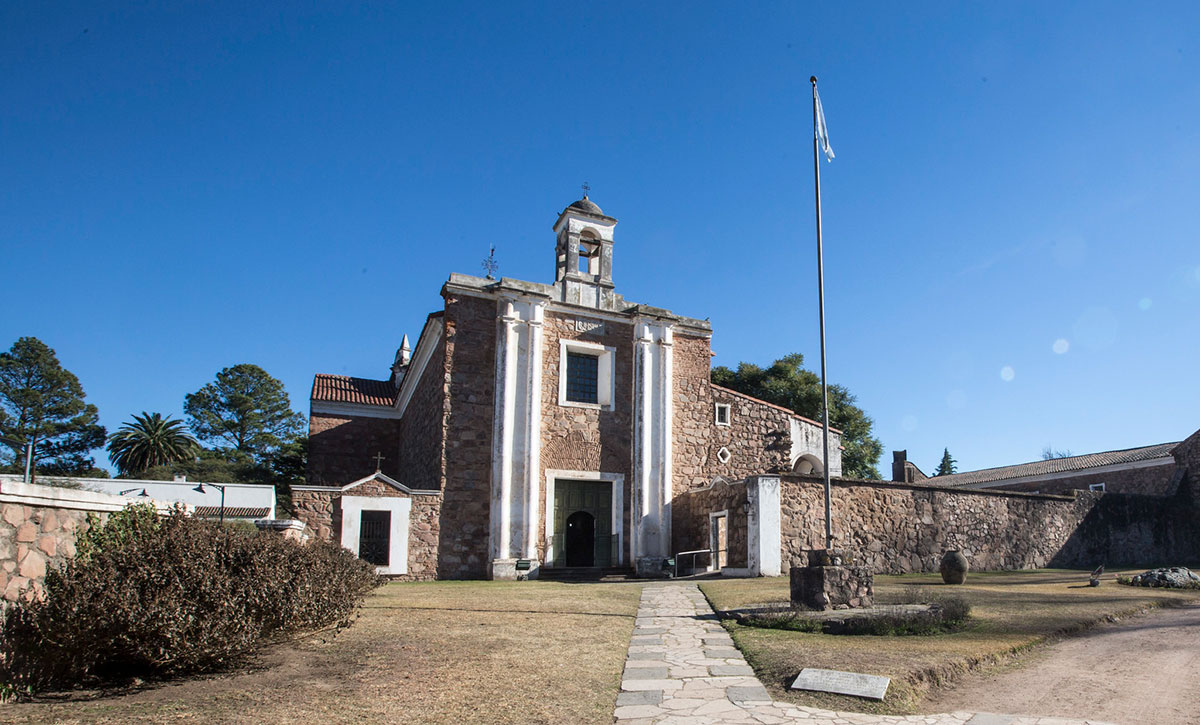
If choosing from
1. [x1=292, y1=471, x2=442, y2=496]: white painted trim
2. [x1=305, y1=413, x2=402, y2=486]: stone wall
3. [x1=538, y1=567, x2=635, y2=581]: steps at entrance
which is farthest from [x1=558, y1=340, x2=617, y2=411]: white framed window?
[x1=305, y1=413, x2=402, y2=486]: stone wall

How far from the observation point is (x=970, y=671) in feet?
21.1

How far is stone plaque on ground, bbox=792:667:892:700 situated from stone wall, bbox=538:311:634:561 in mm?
13654

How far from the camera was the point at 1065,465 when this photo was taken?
35188 millimetres

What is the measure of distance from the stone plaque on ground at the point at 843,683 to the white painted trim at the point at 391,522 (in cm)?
1328

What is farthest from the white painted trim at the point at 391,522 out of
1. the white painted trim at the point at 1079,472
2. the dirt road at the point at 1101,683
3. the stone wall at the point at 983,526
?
the white painted trim at the point at 1079,472

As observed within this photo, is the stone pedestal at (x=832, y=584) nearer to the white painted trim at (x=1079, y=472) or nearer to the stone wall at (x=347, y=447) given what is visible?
the stone wall at (x=347, y=447)

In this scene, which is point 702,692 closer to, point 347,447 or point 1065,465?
point 347,447

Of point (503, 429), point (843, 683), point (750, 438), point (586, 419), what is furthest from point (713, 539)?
point (843, 683)

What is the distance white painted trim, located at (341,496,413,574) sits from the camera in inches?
671

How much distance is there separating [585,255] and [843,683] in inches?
681

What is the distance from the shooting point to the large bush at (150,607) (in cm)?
496

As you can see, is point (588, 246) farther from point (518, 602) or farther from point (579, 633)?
point (579, 633)

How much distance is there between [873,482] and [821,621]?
36.7 ft

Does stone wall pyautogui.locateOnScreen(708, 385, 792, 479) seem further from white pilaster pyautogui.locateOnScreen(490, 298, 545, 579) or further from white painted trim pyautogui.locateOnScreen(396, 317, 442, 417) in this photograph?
white painted trim pyautogui.locateOnScreen(396, 317, 442, 417)
